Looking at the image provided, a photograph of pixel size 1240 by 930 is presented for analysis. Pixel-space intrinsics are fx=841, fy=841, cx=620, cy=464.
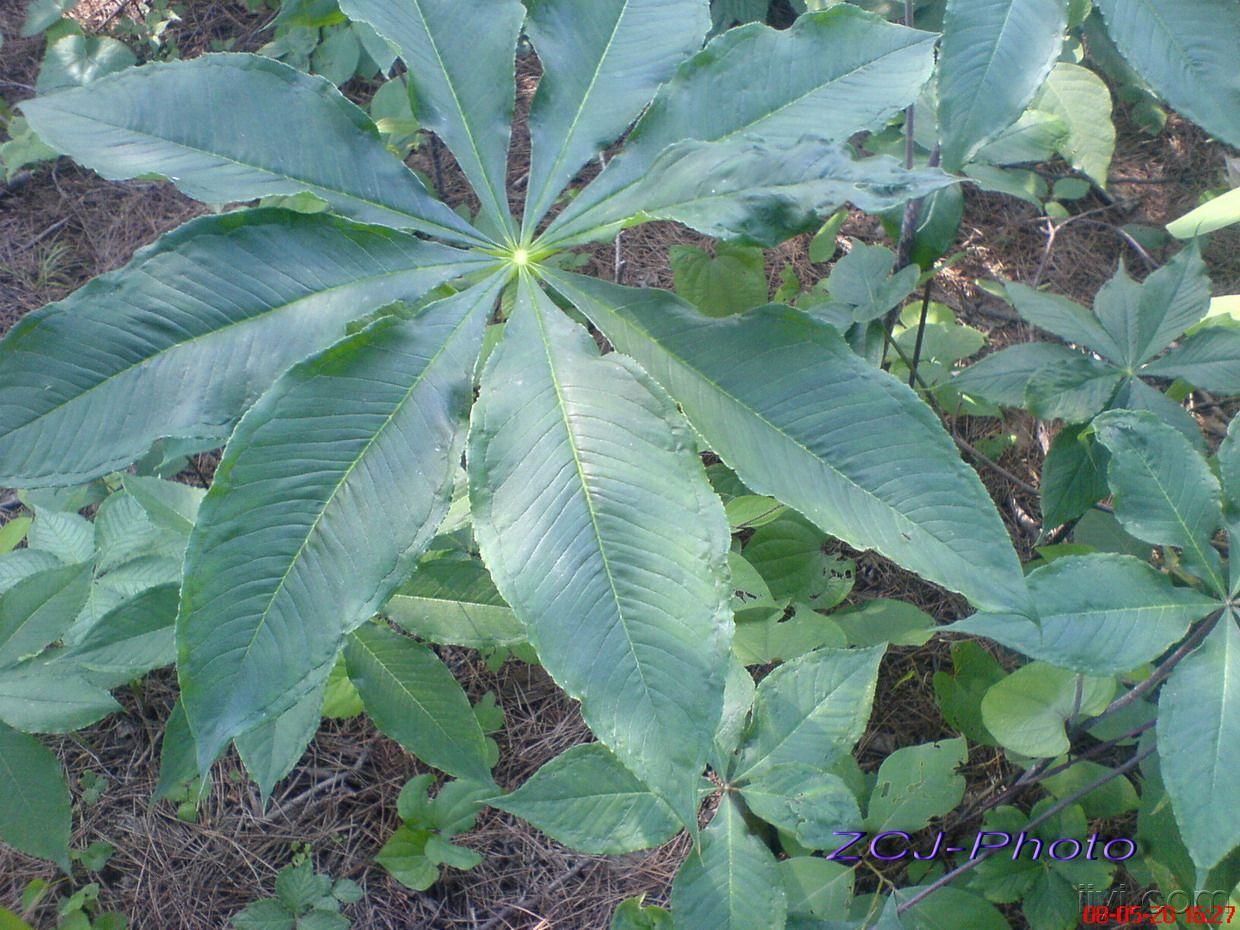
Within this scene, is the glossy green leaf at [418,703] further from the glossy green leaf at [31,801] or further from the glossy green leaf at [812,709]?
the glossy green leaf at [31,801]

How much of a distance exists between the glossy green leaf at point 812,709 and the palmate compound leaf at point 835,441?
58 centimetres

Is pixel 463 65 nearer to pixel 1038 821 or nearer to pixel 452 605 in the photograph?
pixel 452 605

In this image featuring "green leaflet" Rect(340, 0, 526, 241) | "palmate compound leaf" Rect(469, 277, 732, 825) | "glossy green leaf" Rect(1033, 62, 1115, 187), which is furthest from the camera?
"glossy green leaf" Rect(1033, 62, 1115, 187)

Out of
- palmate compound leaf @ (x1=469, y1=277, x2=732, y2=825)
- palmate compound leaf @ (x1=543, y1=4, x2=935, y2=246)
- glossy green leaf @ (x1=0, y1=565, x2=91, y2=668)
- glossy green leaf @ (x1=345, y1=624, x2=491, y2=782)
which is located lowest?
glossy green leaf @ (x1=345, y1=624, x2=491, y2=782)

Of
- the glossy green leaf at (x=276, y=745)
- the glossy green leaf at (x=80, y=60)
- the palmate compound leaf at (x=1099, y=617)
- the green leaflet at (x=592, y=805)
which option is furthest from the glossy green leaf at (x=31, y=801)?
the glossy green leaf at (x=80, y=60)

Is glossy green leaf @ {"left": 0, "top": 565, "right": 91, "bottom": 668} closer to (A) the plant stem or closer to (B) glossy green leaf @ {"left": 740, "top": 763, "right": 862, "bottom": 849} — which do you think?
(B) glossy green leaf @ {"left": 740, "top": 763, "right": 862, "bottom": 849}

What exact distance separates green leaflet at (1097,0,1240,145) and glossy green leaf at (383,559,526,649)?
4.45 ft

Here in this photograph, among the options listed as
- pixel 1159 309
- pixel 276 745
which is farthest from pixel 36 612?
pixel 1159 309

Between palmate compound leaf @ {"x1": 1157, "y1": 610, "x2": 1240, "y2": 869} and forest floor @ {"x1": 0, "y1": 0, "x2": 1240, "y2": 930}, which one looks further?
forest floor @ {"x1": 0, "y1": 0, "x2": 1240, "y2": 930}

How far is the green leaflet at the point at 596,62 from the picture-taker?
46.3 inches

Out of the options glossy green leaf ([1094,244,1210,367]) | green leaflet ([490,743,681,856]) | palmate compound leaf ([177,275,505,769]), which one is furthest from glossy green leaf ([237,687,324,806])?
glossy green leaf ([1094,244,1210,367])

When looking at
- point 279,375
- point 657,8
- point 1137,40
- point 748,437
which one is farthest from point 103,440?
point 1137,40

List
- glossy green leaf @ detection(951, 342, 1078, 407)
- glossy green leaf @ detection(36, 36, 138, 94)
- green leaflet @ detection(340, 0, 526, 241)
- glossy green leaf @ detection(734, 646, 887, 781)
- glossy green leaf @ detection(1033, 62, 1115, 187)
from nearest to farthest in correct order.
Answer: green leaflet @ detection(340, 0, 526, 241), glossy green leaf @ detection(734, 646, 887, 781), glossy green leaf @ detection(951, 342, 1078, 407), glossy green leaf @ detection(1033, 62, 1115, 187), glossy green leaf @ detection(36, 36, 138, 94)

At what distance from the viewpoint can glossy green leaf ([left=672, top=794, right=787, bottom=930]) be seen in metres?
1.29
